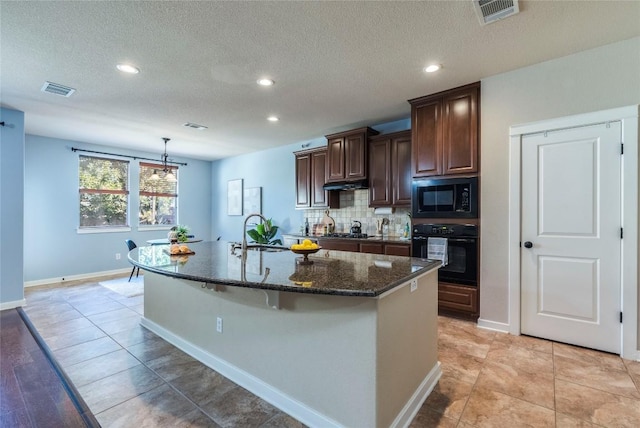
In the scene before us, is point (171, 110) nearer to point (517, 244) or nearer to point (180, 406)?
point (180, 406)

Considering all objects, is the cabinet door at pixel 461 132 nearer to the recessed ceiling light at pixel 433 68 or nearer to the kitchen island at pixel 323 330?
the recessed ceiling light at pixel 433 68

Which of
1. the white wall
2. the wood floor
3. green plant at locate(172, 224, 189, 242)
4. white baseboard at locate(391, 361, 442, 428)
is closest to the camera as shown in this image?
white baseboard at locate(391, 361, 442, 428)

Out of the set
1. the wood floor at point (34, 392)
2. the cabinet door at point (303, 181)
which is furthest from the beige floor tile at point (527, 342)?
the cabinet door at point (303, 181)

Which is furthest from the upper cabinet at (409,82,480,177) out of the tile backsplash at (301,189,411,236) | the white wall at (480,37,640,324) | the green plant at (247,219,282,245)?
the green plant at (247,219,282,245)

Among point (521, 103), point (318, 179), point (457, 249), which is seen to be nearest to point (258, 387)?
point (457, 249)

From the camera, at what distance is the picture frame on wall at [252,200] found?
6.54 metres

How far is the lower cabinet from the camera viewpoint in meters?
3.17

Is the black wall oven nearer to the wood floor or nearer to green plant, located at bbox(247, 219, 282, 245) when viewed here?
green plant, located at bbox(247, 219, 282, 245)

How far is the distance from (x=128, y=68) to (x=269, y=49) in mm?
1437

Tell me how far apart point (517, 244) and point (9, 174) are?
626 cm

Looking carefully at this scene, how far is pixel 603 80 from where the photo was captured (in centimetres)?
253

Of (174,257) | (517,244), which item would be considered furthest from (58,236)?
(517,244)

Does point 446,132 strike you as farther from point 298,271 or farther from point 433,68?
point 298,271

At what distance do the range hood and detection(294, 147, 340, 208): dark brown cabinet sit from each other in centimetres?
20
